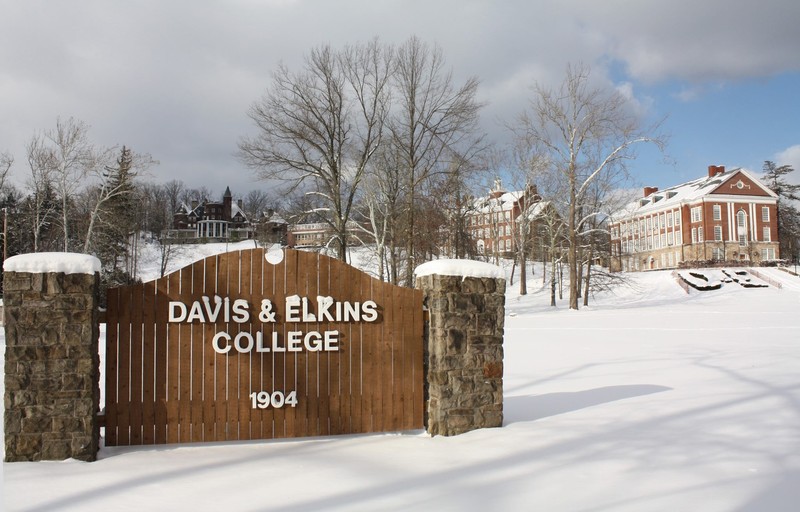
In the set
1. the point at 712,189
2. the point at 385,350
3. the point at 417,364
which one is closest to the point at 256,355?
the point at 385,350

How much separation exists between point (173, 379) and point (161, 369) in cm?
15

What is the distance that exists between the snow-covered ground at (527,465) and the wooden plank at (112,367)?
0.69 feet

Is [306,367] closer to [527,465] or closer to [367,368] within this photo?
[367,368]

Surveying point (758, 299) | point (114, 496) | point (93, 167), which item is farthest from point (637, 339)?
point (93, 167)

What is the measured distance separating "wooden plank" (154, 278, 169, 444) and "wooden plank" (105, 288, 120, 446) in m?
0.36

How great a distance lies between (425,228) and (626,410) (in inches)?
960

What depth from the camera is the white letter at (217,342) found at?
6.05 metres

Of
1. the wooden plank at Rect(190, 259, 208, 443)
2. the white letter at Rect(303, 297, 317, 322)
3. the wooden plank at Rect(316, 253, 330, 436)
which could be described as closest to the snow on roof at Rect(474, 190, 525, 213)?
the wooden plank at Rect(316, 253, 330, 436)

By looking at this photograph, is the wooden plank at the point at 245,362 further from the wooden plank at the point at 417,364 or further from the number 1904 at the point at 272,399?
the wooden plank at the point at 417,364

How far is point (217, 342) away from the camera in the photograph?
19.9ft

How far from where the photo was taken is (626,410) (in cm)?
727

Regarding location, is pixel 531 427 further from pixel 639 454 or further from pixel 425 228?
pixel 425 228

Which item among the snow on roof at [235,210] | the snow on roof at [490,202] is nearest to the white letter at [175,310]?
the snow on roof at [490,202]

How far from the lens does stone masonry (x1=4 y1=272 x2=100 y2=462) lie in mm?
5289
